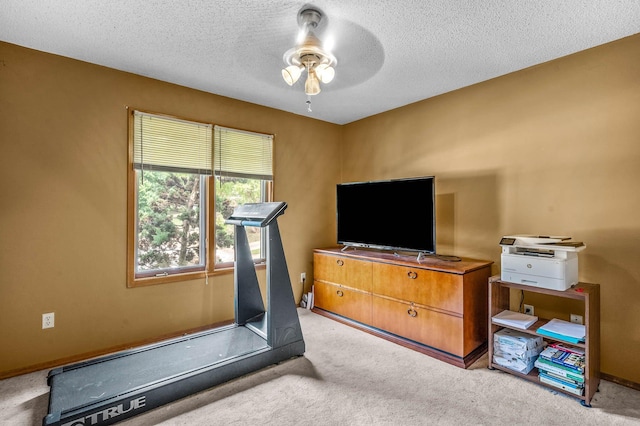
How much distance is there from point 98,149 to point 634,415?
4.36 m

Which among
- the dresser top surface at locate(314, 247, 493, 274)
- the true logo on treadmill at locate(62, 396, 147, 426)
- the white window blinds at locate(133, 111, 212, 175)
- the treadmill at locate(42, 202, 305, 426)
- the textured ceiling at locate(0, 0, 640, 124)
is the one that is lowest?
the true logo on treadmill at locate(62, 396, 147, 426)

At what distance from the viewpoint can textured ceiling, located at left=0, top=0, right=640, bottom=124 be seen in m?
2.00

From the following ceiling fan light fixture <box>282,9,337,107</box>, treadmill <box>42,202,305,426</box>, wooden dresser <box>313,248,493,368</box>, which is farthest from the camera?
wooden dresser <box>313,248,493,368</box>

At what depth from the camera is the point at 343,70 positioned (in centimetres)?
287

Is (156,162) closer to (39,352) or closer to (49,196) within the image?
(49,196)

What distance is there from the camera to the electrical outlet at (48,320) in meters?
2.57

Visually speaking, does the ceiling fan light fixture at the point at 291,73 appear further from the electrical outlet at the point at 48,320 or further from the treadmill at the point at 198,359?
the electrical outlet at the point at 48,320

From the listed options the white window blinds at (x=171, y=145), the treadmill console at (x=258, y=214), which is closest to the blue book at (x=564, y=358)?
the treadmill console at (x=258, y=214)

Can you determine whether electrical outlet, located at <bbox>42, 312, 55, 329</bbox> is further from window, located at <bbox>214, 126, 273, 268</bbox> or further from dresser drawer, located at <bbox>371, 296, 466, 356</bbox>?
dresser drawer, located at <bbox>371, 296, 466, 356</bbox>

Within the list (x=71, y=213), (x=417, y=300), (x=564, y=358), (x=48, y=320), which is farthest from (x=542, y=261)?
(x=48, y=320)

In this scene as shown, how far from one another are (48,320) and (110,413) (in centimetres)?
123

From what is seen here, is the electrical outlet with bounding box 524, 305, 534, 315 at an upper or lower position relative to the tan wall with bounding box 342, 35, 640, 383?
lower


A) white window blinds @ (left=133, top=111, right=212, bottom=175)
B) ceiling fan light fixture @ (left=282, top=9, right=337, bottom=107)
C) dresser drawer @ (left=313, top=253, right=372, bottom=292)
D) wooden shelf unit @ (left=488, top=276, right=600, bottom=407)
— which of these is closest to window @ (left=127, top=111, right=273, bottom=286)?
white window blinds @ (left=133, top=111, right=212, bottom=175)

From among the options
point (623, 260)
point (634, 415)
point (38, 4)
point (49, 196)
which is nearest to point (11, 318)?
point (49, 196)
